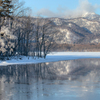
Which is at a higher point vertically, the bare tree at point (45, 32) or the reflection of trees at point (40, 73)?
the bare tree at point (45, 32)

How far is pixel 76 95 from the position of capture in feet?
30.2

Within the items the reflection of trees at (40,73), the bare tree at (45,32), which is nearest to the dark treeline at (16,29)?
the bare tree at (45,32)

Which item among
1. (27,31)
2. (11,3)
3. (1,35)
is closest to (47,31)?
(27,31)

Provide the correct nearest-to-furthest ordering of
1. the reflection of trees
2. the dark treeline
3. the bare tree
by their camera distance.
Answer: the reflection of trees < the dark treeline < the bare tree

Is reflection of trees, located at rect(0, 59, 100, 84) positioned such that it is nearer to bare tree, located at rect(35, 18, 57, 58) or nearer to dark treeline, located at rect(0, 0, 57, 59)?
dark treeline, located at rect(0, 0, 57, 59)

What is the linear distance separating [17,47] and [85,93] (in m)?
35.3

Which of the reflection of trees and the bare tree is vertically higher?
the bare tree

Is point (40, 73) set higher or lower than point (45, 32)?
lower

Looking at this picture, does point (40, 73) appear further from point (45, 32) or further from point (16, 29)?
point (45, 32)

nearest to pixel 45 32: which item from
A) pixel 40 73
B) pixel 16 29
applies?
pixel 16 29

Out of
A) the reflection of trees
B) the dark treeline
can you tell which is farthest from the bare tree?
the reflection of trees

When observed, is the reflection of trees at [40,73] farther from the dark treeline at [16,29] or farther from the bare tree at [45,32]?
the bare tree at [45,32]

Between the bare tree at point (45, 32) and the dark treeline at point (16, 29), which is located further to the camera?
the bare tree at point (45, 32)

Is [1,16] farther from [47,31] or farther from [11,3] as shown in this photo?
[47,31]
